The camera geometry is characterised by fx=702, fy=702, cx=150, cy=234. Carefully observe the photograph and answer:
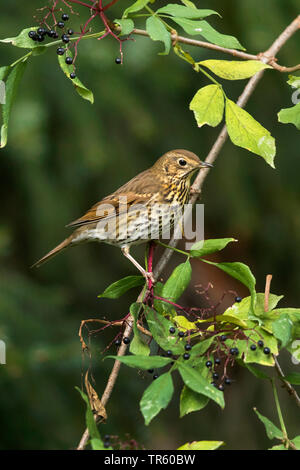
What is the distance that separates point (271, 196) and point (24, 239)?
1.50 m

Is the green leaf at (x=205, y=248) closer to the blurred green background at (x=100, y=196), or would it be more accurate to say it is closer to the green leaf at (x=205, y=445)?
the green leaf at (x=205, y=445)

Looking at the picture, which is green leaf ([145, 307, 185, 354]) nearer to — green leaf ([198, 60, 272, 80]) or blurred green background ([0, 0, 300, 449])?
green leaf ([198, 60, 272, 80])

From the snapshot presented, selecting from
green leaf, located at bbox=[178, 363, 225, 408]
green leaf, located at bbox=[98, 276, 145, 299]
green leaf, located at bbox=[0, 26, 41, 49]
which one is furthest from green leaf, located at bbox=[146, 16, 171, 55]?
green leaf, located at bbox=[178, 363, 225, 408]

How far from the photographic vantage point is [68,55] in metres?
1.74

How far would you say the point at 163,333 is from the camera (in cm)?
179

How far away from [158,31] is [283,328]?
0.77 meters

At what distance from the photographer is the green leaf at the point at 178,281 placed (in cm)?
187

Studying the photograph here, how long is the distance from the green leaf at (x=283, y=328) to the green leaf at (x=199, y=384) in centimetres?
19

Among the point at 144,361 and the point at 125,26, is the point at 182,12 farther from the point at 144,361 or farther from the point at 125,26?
the point at 144,361

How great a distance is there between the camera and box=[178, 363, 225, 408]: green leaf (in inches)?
61.3

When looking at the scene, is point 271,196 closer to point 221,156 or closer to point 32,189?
point 221,156

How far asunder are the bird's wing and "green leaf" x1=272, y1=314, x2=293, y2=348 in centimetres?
138

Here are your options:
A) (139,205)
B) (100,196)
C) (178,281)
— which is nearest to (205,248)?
(178,281)
